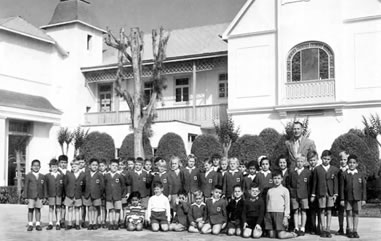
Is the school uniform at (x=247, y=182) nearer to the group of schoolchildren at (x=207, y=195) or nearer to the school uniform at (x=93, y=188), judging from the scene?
the group of schoolchildren at (x=207, y=195)

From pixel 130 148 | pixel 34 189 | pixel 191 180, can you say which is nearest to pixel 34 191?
pixel 34 189

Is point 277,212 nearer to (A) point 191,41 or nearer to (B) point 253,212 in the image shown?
(B) point 253,212

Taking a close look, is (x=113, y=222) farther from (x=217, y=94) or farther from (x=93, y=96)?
(x=93, y=96)

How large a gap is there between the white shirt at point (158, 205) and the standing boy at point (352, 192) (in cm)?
373

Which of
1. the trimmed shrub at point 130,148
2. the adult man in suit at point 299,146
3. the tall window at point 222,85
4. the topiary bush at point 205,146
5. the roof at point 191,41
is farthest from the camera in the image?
the roof at point 191,41

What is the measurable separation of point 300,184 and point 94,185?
465 cm

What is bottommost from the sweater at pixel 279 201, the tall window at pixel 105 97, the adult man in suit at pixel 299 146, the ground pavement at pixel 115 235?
the ground pavement at pixel 115 235

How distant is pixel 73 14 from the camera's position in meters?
30.9

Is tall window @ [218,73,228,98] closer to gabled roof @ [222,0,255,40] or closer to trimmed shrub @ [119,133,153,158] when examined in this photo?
gabled roof @ [222,0,255,40]

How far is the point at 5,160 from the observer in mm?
25828

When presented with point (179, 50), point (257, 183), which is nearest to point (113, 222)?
point (257, 183)

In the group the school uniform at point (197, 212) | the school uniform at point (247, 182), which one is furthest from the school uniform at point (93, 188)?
the school uniform at point (247, 182)

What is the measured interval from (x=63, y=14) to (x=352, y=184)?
24.7m

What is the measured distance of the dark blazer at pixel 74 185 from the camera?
1213cm
